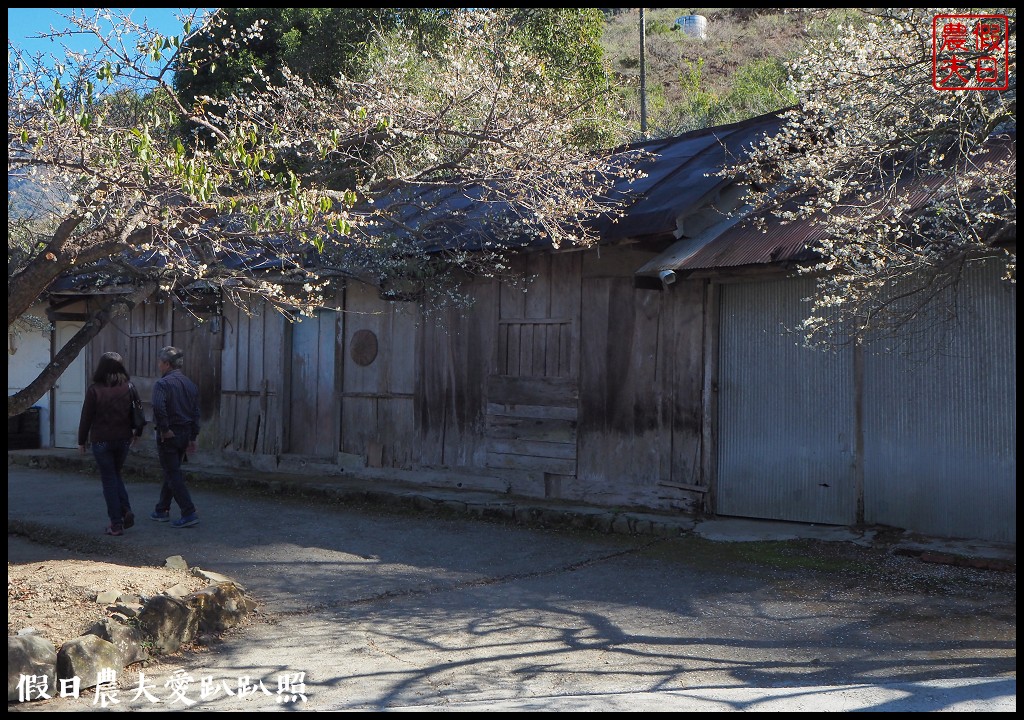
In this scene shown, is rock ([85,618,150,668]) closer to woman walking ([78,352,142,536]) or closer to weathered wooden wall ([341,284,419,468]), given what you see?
woman walking ([78,352,142,536])

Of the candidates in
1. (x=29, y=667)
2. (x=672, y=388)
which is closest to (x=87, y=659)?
(x=29, y=667)

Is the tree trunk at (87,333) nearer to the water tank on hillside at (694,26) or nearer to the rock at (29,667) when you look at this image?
the rock at (29,667)

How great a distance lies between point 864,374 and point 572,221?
3.30 meters

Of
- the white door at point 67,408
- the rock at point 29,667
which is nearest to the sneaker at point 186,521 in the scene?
the rock at point 29,667

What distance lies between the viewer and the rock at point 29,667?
15.1 ft

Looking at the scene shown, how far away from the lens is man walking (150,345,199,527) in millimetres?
8906

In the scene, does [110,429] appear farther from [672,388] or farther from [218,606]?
[672,388]

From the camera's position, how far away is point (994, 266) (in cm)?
752

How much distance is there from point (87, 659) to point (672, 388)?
624cm

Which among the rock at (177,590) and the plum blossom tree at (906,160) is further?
the plum blossom tree at (906,160)

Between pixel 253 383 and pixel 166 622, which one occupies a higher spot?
pixel 253 383

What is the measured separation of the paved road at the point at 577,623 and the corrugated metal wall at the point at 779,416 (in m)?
0.92

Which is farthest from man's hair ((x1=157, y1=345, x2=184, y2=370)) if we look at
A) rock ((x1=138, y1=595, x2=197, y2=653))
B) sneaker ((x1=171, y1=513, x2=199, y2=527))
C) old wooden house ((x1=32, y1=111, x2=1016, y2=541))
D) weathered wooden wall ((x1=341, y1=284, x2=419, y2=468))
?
rock ((x1=138, y1=595, x2=197, y2=653))

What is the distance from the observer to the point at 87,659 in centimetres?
488
